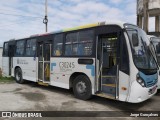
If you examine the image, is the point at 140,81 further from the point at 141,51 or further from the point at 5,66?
the point at 5,66

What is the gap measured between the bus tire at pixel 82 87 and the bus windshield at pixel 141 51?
2078 millimetres

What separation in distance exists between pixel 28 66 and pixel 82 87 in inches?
166

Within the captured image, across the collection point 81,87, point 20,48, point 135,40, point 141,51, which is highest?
point 135,40

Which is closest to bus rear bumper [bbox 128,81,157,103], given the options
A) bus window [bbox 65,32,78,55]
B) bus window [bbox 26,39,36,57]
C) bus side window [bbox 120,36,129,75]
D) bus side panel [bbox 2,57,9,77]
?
bus side window [bbox 120,36,129,75]

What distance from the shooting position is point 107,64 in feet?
24.9

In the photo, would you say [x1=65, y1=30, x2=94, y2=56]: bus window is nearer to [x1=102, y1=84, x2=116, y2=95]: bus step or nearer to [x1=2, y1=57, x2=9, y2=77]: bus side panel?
[x1=102, y1=84, x2=116, y2=95]: bus step

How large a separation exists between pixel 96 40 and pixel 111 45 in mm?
582

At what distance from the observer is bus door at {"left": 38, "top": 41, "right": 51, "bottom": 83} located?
10.2 meters

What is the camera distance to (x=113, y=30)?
7.20 meters

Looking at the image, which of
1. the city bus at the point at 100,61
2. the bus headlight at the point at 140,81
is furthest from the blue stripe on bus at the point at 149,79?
the bus headlight at the point at 140,81

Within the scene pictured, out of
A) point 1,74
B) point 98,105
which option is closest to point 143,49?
point 98,105

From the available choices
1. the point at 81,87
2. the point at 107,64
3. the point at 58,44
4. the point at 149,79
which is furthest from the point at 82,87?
the point at 149,79

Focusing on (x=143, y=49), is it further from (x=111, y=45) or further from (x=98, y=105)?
(x=98, y=105)

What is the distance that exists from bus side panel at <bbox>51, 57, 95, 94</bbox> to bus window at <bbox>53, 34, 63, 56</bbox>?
0.26 m
